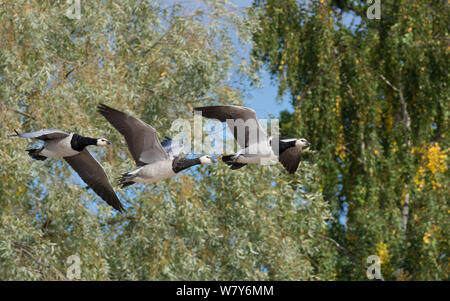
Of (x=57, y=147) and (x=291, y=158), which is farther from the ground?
(x=57, y=147)

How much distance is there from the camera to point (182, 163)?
6.80 m

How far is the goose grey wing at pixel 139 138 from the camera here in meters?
7.08

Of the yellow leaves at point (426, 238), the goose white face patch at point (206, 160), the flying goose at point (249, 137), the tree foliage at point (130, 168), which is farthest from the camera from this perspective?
the yellow leaves at point (426, 238)

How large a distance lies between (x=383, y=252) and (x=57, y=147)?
7.58 metres

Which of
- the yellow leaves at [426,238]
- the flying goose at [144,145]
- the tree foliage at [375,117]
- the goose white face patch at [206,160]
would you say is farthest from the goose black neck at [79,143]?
the yellow leaves at [426,238]

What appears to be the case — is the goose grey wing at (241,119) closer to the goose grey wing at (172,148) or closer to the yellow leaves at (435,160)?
the goose grey wing at (172,148)

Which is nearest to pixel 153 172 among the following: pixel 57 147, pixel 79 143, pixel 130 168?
pixel 79 143

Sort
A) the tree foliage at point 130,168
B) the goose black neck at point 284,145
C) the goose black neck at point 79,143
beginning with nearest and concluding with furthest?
1. the goose black neck at point 79,143
2. the goose black neck at point 284,145
3. the tree foliage at point 130,168

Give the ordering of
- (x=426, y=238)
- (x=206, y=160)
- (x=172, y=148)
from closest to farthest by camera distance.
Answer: (x=206, y=160) < (x=172, y=148) < (x=426, y=238)

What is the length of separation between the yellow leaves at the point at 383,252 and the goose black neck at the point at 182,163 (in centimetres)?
712

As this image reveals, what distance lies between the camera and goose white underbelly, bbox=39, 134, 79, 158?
6.97 meters

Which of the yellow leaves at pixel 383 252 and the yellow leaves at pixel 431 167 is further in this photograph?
the yellow leaves at pixel 431 167

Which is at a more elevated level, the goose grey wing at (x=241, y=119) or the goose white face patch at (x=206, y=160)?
the goose grey wing at (x=241, y=119)

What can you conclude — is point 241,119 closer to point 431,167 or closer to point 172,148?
point 172,148
